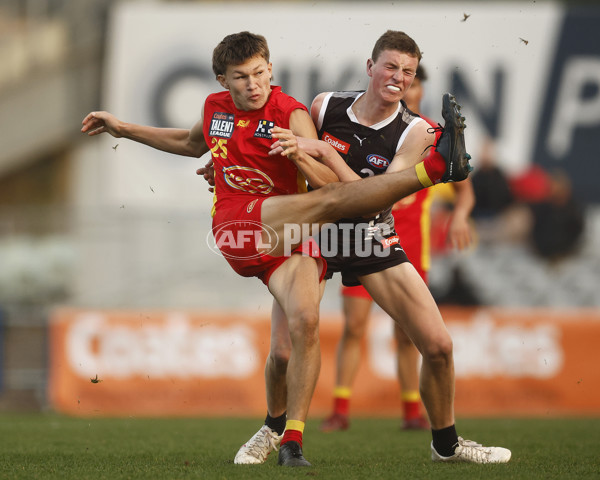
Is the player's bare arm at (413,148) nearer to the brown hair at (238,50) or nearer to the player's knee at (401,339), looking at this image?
the brown hair at (238,50)

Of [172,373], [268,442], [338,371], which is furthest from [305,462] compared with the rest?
[172,373]

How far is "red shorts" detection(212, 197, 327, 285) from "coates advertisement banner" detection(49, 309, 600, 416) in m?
5.41

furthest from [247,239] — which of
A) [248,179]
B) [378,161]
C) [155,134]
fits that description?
[155,134]

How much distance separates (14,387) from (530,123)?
9874 mm

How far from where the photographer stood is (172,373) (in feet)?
34.8

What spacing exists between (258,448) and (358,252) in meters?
1.24

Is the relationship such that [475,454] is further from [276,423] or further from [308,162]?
[308,162]

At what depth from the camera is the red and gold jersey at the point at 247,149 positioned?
5152 millimetres

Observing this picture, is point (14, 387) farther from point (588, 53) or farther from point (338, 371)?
point (588, 53)

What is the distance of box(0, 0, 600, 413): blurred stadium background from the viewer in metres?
14.4

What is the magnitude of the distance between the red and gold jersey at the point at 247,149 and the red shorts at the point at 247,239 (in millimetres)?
95

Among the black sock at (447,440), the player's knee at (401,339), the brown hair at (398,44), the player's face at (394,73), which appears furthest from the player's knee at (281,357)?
the player's knee at (401,339)

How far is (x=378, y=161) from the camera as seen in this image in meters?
5.31

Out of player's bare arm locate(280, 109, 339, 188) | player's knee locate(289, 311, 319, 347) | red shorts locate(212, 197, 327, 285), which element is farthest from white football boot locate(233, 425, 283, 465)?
player's bare arm locate(280, 109, 339, 188)
